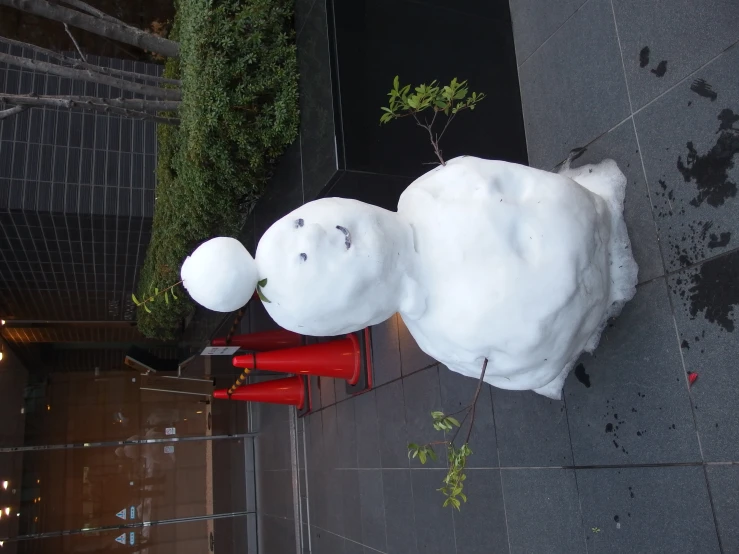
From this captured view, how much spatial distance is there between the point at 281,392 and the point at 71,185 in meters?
3.12

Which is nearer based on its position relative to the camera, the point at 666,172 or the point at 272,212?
the point at 666,172

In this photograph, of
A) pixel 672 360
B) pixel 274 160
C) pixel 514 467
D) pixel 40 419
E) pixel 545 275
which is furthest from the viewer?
pixel 40 419

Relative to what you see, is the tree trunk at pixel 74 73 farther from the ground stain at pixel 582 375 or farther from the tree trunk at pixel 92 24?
the ground stain at pixel 582 375

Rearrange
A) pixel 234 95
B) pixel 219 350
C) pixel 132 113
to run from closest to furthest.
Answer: pixel 234 95, pixel 132 113, pixel 219 350

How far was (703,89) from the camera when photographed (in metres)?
2.14

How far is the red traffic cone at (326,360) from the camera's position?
5.36m

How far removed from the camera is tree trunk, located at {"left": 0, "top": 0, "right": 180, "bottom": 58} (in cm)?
333

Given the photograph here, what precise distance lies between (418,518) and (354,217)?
10.3 ft

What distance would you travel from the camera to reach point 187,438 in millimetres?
9297

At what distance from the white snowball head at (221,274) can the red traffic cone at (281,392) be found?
4.99m

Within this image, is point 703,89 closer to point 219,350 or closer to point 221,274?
point 221,274

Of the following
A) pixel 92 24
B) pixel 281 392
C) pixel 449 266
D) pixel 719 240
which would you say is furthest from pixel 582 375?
pixel 281 392

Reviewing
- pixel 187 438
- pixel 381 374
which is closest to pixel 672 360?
pixel 381 374

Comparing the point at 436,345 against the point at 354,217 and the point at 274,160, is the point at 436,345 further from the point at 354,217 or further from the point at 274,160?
the point at 274,160
